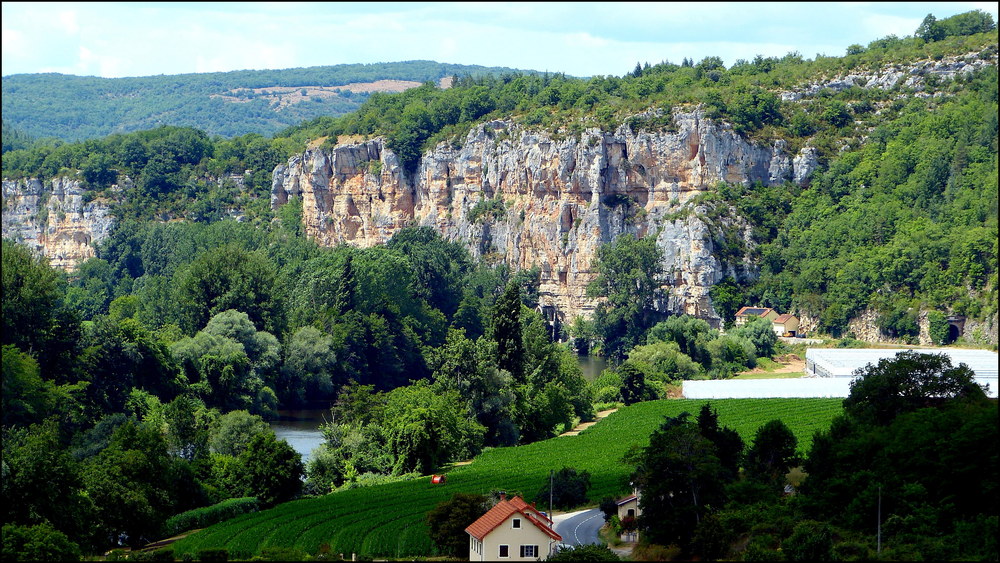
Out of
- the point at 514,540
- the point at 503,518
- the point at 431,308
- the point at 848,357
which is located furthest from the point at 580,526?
the point at 431,308

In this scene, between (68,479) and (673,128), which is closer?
(68,479)

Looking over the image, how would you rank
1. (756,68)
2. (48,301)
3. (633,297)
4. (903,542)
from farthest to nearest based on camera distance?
1. (756,68)
2. (633,297)
3. (48,301)
4. (903,542)

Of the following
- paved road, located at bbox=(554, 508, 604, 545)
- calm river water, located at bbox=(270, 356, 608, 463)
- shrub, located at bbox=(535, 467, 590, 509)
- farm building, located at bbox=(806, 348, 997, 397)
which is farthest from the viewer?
calm river water, located at bbox=(270, 356, 608, 463)

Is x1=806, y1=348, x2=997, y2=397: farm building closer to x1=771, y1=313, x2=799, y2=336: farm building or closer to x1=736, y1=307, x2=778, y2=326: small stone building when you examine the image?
x1=771, y1=313, x2=799, y2=336: farm building

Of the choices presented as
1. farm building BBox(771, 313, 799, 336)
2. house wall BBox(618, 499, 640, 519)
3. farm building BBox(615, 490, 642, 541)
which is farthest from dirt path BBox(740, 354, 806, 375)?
house wall BBox(618, 499, 640, 519)

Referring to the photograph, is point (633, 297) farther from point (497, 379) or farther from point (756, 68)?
point (497, 379)

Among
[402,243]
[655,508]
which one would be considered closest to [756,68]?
[402,243]

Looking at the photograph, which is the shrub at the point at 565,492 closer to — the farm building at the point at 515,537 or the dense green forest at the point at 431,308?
the dense green forest at the point at 431,308
